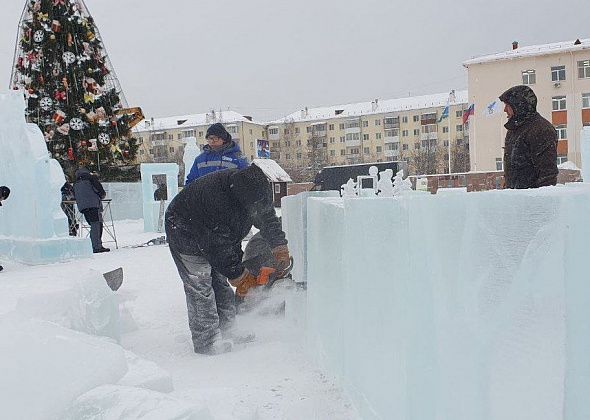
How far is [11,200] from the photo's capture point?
9031 millimetres

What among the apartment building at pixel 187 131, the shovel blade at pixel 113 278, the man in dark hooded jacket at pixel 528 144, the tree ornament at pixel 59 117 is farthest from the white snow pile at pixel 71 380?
the apartment building at pixel 187 131

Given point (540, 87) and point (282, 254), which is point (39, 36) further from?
point (540, 87)

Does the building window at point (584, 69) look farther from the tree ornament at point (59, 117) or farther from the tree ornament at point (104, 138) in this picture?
the tree ornament at point (59, 117)

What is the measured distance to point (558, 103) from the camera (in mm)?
34625

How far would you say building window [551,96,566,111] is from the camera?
113 feet

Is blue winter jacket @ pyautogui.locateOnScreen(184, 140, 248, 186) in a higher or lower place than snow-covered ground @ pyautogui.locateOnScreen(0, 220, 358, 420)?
higher

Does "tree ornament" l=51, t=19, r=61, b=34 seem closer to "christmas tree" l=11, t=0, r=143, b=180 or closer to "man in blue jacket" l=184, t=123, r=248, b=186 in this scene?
"christmas tree" l=11, t=0, r=143, b=180

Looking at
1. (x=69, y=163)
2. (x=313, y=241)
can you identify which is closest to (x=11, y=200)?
(x=313, y=241)

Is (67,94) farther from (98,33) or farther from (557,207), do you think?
(557,207)

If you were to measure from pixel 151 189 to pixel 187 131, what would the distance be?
51265 mm

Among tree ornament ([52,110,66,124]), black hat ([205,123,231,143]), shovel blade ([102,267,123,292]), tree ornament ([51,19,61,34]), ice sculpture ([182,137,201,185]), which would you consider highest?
tree ornament ([51,19,61,34])

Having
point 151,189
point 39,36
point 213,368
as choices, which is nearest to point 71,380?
point 213,368

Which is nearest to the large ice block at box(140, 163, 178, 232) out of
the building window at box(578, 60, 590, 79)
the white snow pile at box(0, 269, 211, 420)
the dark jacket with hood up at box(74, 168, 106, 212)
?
the dark jacket with hood up at box(74, 168, 106, 212)

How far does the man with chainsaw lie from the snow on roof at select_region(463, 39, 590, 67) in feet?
117
